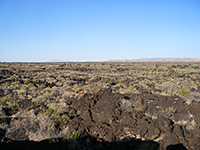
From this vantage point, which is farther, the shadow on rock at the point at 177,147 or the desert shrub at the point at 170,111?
the desert shrub at the point at 170,111

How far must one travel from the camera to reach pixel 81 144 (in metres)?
6.20

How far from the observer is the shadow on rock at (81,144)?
564 centimetres

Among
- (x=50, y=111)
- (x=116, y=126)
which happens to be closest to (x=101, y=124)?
(x=116, y=126)

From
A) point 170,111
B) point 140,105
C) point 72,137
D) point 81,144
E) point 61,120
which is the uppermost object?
point 140,105

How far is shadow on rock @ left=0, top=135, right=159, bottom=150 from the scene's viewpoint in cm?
564

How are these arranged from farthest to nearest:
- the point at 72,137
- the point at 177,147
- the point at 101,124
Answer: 1. the point at 101,124
2. the point at 72,137
3. the point at 177,147

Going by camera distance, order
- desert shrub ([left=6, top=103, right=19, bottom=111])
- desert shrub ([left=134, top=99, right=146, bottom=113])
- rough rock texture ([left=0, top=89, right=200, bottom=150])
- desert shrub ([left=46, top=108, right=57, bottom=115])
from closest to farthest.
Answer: rough rock texture ([left=0, top=89, right=200, bottom=150]) → desert shrub ([left=46, top=108, right=57, bottom=115]) → desert shrub ([left=134, top=99, right=146, bottom=113]) → desert shrub ([left=6, top=103, right=19, bottom=111])

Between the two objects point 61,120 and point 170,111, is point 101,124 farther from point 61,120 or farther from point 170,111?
point 170,111

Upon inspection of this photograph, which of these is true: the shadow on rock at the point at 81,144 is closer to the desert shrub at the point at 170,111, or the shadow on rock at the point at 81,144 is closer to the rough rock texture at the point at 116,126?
the rough rock texture at the point at 116,126

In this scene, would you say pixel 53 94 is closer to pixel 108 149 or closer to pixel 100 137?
pixel 100 137

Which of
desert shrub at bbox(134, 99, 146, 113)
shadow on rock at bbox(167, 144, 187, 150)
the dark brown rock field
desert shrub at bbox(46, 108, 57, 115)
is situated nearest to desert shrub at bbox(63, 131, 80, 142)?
the dark brown rock field

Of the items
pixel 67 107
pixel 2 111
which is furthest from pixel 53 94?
pixel 2 111

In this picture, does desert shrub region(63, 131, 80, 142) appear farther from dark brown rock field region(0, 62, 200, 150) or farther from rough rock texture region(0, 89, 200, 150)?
rough rock texture region(0, 89, 200, 150)

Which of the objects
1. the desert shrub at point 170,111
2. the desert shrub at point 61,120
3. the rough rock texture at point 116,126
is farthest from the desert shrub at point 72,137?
the desert shrub at point 170,111
